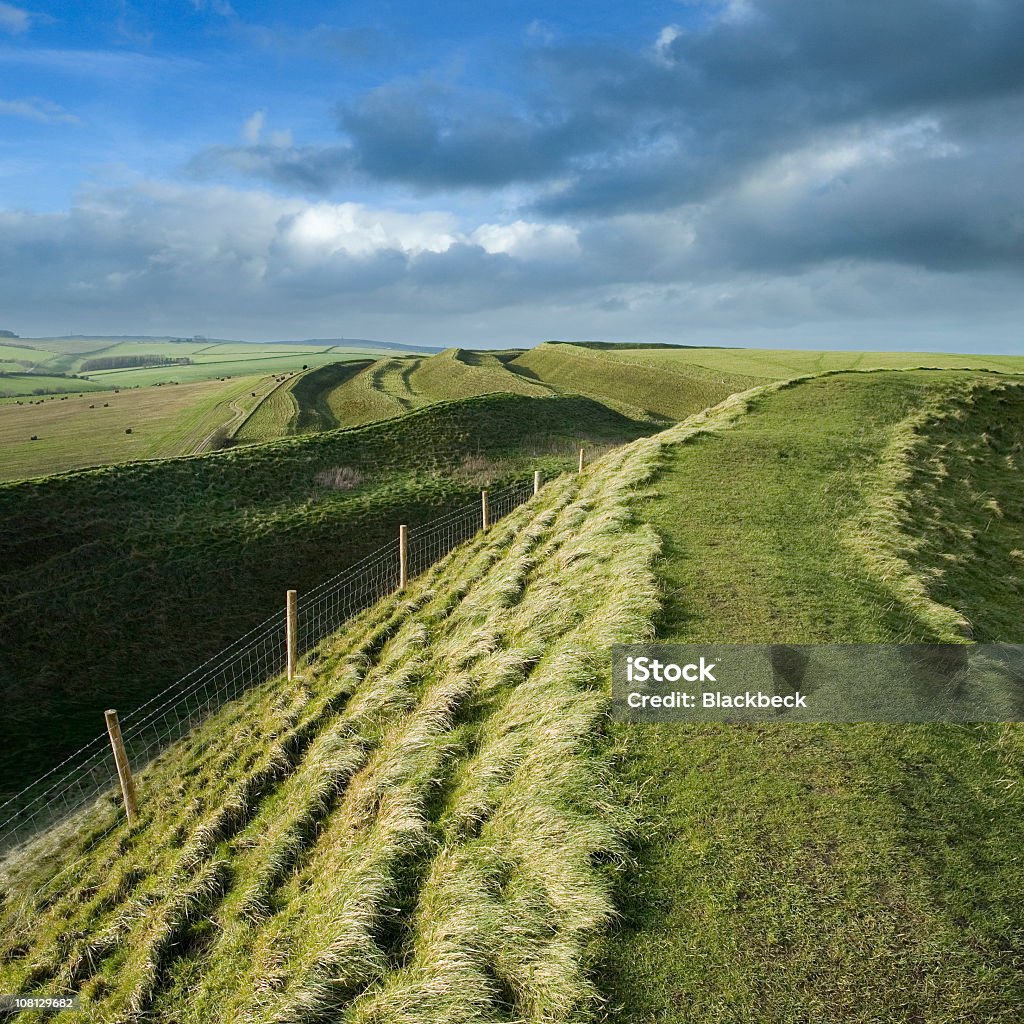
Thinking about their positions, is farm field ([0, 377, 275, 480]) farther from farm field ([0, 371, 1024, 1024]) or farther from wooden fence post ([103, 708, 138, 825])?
farm field ([0, 371, 1024, 1024])

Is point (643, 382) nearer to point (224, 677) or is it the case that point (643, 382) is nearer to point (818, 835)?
point (224, 677)

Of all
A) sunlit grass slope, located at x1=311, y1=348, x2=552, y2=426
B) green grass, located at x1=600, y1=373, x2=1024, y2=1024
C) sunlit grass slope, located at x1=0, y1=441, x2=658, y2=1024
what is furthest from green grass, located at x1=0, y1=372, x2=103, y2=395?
green grass, located at x1=600, y1=373, x2=1024, y2=1024

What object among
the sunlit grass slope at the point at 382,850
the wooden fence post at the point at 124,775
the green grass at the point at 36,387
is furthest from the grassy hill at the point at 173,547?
the green grass at the point at 36,387

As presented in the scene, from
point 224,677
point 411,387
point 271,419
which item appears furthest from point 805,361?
point 224,677

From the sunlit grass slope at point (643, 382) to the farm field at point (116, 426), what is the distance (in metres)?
33.4

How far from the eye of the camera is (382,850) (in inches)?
271

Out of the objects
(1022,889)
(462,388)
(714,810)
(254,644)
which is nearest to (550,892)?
(714,810)

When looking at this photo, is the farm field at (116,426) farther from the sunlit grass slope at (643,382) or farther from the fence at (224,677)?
the sunlit grass slope at (643,382)

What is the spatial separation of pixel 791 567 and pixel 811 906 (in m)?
7.40

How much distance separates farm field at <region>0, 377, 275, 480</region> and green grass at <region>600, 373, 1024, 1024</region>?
36.3m

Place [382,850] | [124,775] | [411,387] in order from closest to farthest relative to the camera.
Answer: [382,850] → [124,775] → [411,387]

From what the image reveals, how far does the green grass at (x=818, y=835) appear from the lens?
16.4 ft

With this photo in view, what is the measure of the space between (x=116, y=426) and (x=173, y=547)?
32467 mm

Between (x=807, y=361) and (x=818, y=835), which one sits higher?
(x=807, y=361)
